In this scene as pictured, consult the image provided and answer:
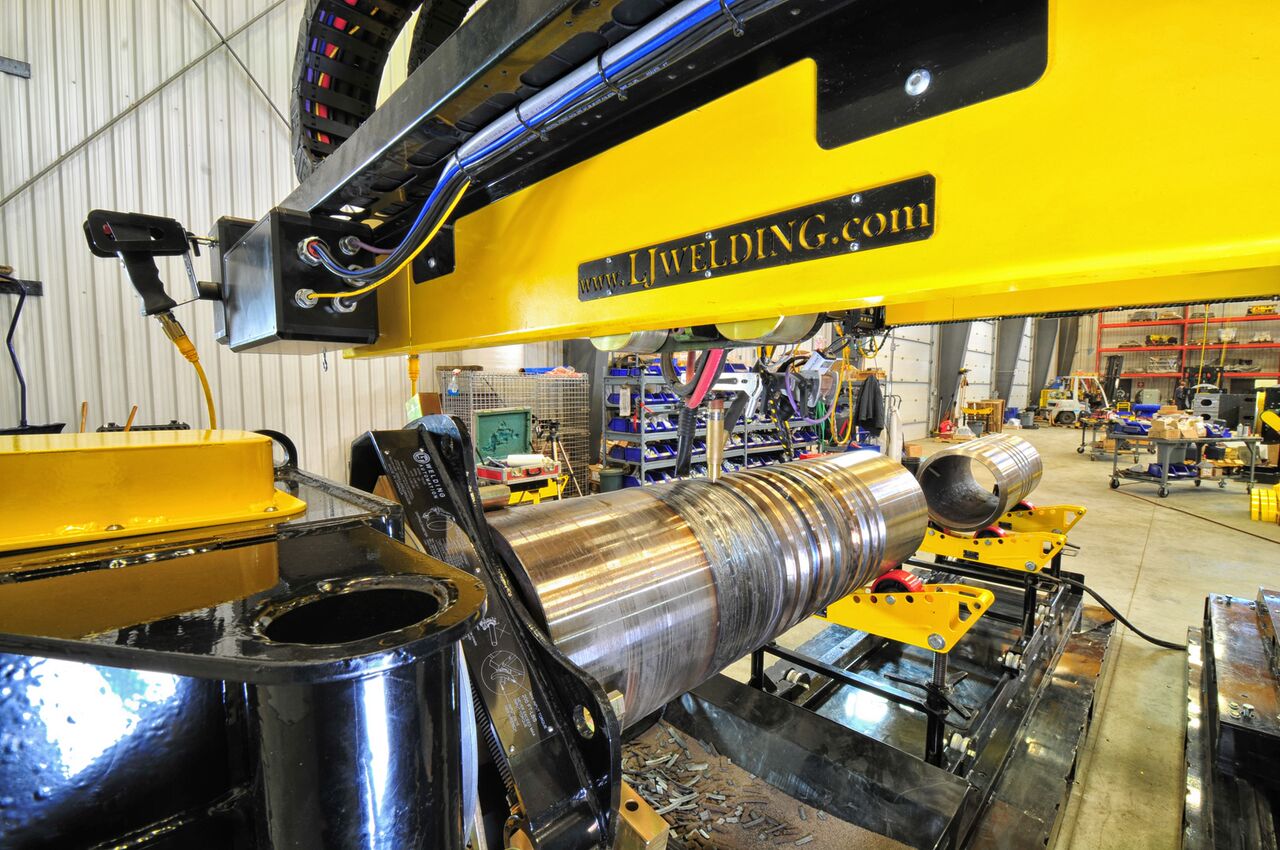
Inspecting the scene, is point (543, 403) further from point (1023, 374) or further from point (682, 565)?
point (1023, 374)

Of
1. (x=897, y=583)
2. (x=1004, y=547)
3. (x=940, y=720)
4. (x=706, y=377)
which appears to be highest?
(x=706, y=377)

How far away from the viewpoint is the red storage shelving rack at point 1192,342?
14914 millimetres

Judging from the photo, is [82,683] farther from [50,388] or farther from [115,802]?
[50,388]

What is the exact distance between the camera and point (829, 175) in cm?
60

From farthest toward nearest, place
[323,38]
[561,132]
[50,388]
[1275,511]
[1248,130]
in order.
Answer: [1275,511] < [50,388] < [323,38] < [561,132] < [1248,130]

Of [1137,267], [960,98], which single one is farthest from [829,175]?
[1137,267]

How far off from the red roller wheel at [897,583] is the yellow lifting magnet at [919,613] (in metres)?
0.02

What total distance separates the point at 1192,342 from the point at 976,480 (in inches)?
742

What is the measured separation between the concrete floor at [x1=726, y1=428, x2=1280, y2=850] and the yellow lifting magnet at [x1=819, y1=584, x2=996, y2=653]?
2.82ft

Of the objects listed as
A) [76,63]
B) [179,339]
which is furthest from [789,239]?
[76,63]

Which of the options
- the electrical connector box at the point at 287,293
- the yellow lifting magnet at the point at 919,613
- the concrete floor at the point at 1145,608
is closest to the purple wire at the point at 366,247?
the electrical connector box at the point at 287,293

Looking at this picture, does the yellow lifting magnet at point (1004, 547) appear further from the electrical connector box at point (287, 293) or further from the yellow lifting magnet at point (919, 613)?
the electrical connector box at point (287, 293)

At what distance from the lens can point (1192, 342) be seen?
16.1 meters

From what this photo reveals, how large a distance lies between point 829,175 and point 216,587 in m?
0.73
